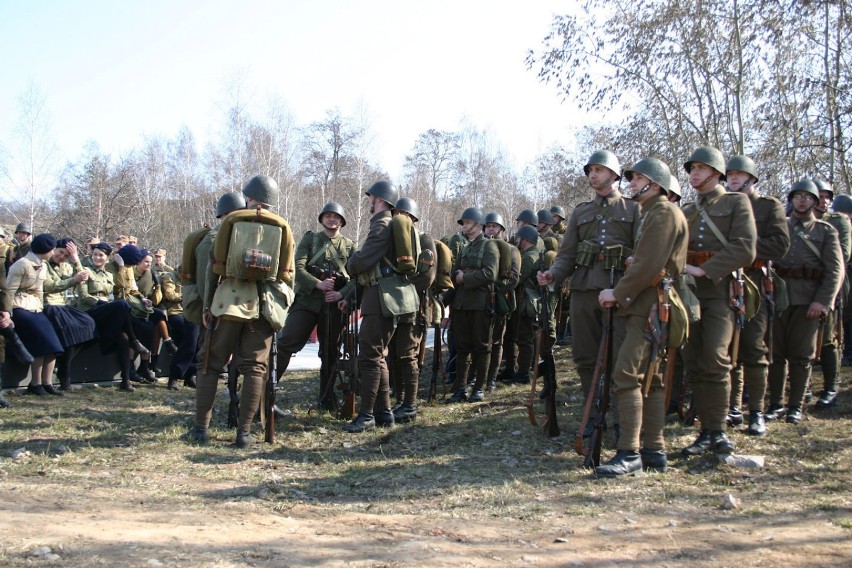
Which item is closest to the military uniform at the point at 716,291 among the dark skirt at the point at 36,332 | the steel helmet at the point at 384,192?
the steel helmet at the point at 384,192

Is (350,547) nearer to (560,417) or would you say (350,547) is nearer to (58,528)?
(58,528)

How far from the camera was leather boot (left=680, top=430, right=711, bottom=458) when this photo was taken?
614 centimetres

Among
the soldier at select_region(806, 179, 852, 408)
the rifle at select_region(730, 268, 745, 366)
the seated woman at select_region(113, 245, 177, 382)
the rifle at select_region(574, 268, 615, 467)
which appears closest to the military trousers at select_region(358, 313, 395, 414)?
the rifle at select_region(574, 268, 615, 467)

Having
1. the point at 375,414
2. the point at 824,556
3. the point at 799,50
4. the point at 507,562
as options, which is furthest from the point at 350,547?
the point at 799,50

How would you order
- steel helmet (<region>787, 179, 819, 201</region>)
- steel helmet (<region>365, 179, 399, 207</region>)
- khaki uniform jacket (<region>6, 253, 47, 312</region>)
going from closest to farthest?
steel helmet (<region>787, 179, 819, 201</region>) → steel helmet (<region>365, 179, 399, 207</region>) → khaki uniform jacket (<region>6, 253, 47, 312</region>)

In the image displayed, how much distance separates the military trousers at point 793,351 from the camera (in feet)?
24.4

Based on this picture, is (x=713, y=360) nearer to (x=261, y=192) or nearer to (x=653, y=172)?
(x=653, y=172)

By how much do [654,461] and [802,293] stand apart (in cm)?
292

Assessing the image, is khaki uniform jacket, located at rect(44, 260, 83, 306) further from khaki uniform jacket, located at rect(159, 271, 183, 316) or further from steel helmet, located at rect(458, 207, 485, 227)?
Answer: steel helmet, located at rect(458, 207, 485, 227)

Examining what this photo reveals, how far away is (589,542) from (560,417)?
3.77m

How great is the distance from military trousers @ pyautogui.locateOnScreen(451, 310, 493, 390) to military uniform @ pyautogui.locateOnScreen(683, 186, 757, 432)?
3383mm

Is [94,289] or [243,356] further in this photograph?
[94,289]

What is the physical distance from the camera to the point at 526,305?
993 centimetres

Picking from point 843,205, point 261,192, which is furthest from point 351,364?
point 843,205
